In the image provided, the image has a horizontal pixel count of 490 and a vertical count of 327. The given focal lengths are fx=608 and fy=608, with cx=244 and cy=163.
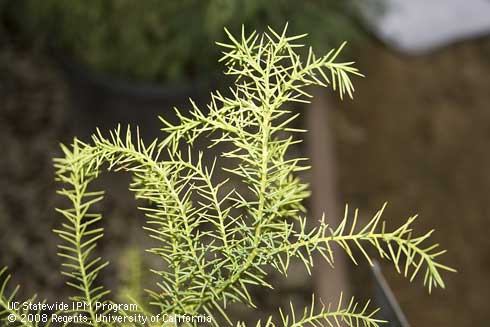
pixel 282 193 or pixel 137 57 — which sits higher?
pixel 137 57

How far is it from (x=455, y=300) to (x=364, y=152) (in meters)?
0.47

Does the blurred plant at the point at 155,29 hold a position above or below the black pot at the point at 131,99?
above

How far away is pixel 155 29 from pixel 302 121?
522mm

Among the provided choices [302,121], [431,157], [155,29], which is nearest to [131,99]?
[155,29]

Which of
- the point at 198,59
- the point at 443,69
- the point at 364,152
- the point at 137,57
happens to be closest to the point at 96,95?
the point at 137,57

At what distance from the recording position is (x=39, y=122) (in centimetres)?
159

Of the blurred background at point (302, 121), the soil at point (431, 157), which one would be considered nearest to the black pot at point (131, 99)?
the blurred background at point (302, 121)

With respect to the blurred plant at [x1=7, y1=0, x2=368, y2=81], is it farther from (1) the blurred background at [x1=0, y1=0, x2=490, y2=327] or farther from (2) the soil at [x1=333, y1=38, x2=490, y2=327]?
(2) the soil at [x1=333, y1=38, x2=490, y2=327]

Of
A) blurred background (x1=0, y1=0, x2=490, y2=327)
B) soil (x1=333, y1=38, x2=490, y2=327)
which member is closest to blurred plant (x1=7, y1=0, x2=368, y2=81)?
blurred background (x1=0, y1=0, x2=490, y2=327)

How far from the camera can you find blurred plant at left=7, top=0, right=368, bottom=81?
1.29m

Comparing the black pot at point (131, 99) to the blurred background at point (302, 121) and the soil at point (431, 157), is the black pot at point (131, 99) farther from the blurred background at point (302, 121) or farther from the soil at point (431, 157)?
the soil at point (431, 157)

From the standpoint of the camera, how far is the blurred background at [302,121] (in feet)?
4.35

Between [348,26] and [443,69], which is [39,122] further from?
[443,69]

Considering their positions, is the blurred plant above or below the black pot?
above
